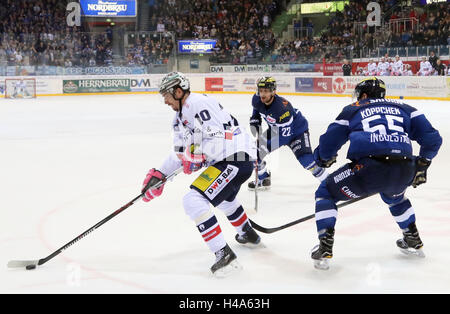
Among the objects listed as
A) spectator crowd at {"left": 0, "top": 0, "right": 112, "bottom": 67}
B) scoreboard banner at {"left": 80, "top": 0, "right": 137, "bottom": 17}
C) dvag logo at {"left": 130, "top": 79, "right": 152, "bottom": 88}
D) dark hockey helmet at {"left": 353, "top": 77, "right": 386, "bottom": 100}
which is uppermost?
scoreboard banner at {"left": 80, "top": 0, "right": 137, "bottom": 17}

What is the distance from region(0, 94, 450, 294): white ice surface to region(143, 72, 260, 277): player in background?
0.97 ft

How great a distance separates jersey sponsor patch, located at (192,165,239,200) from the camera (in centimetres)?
335

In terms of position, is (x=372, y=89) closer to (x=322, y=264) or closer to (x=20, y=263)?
(x=322, y=264)

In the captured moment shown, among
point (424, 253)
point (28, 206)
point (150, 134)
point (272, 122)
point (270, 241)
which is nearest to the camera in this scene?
point (424, 253)

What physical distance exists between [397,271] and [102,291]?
180cm

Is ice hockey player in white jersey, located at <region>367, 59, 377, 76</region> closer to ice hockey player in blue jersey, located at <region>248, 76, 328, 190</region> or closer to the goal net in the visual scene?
the goal net

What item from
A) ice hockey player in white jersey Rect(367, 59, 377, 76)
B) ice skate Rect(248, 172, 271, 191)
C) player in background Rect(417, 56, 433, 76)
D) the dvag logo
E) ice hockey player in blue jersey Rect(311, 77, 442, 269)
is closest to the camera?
ice hockey player in blue jersey Rect(311, 77, 442, 269)

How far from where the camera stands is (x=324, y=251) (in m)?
3.40

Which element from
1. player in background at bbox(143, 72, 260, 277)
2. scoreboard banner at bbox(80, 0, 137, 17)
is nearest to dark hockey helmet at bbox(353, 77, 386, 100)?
player in background at bbox(143, 72, 260, 277)

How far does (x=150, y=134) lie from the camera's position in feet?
34.1

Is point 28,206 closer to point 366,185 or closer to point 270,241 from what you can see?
point 270,241

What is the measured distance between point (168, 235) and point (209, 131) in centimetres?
124

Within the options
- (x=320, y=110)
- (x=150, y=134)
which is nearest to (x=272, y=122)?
(x=150, y=134)

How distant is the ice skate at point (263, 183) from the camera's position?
595cm
